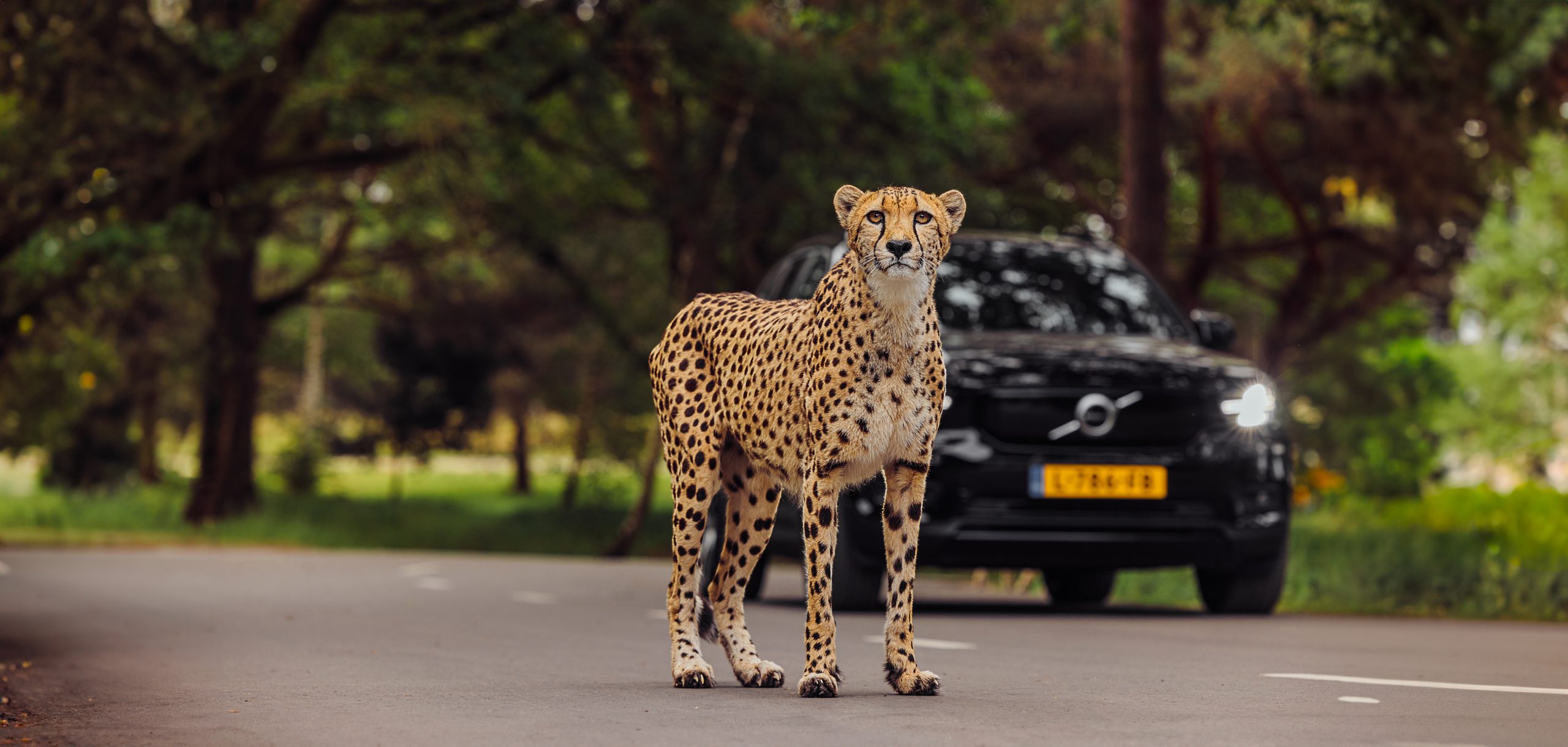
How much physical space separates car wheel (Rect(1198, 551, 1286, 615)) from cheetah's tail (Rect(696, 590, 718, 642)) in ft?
16.0

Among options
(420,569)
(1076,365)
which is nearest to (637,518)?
(420,569)

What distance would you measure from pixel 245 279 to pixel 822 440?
93.3ft

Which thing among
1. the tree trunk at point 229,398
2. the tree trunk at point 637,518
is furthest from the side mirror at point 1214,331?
the tree trunk at point 229,398

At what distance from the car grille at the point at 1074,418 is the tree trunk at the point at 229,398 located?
Answer: 23876mm

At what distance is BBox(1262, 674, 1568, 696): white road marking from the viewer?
328 inches

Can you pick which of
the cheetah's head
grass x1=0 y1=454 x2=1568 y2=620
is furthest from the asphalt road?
the cheetah's head

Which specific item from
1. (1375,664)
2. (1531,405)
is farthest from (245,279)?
(1531,405)

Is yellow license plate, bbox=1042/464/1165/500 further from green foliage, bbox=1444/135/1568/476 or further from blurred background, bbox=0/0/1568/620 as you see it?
green foliage, bbox=1444/135/1568/476

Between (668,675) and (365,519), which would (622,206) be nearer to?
(365,519)

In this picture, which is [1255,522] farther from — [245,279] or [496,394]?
[496,394]

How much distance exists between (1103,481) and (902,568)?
429 centimetres

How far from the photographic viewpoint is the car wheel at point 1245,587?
12.6 metres

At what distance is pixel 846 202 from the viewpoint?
790 centimetres

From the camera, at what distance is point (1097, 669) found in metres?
9.20
